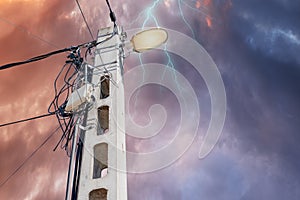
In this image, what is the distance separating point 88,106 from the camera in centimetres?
611

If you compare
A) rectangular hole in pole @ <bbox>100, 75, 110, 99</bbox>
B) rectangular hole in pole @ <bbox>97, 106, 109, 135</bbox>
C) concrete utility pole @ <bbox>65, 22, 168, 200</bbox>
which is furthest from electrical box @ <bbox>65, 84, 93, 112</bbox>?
rectangular hole in pole @ <bbox>100, 75, 110, 99</bbox>

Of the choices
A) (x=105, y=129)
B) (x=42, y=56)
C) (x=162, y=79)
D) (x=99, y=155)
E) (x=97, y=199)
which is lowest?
(x=97, y=199)

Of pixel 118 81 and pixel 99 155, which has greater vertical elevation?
pixel 118 81

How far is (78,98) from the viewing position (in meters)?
5.95

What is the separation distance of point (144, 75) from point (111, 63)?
5.51 ft

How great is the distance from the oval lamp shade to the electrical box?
1444 mm

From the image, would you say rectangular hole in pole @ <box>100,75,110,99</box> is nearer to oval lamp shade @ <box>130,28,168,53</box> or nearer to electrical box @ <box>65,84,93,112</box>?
electrical box @ <box>65,84,93,112</box>

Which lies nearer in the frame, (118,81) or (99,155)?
(99,155)

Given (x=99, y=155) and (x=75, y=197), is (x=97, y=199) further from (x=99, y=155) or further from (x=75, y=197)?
(x=99, y=155)

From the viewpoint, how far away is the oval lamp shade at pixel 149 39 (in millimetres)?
6440

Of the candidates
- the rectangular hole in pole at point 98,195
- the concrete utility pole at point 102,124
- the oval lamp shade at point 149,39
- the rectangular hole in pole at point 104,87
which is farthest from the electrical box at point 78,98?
the rectangular hole in pole at point 98,195

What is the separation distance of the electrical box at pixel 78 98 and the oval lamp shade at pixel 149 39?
4.74ft

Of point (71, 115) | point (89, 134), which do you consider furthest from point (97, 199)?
point (71, 115)

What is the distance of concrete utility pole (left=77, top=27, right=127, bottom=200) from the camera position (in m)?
5.38
